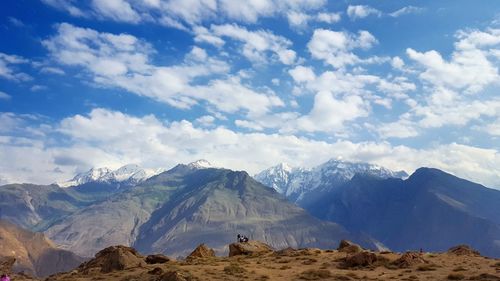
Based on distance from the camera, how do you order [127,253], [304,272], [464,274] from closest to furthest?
[464,274]
[304,272]
[127,253]

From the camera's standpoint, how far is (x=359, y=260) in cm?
5031

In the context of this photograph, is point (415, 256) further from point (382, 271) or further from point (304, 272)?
point (304, 272)

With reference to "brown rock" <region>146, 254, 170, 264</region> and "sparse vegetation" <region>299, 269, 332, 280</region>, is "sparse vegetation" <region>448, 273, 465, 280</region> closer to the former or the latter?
"sparse vegetation" <region>299, 269, 332, 280</region>

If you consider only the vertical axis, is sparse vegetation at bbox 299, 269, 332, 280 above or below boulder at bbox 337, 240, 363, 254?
below

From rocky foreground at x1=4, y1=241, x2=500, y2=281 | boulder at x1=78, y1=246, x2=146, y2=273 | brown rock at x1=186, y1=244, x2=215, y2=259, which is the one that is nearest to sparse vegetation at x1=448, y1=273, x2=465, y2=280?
rocky foreground at x1=4, y1=241, x2=500, y2=281

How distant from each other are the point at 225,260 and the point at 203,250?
9539mm

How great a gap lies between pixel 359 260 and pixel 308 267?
5235 mm

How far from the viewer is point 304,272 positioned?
45688 millimetres

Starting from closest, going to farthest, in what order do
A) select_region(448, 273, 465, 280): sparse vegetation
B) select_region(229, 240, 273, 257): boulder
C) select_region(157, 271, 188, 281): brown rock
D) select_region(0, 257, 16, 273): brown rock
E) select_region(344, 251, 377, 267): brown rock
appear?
select_region(157, 271, 188, 281): brown rock, select_region(448, 273, 465, 280): sparse vegetation, select_region(344, 251, 377, 267): brown rock, select_region(0, 257, 16, 273): brown rock, select_region(229, 240, 273, 257): boulder

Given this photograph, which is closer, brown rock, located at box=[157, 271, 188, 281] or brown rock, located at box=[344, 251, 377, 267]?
brown rock, located at box=[157, 271, 188, 281]

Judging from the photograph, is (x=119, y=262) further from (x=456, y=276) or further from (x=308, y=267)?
(x=456, y=276)

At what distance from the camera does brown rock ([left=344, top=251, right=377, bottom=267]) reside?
164 ft

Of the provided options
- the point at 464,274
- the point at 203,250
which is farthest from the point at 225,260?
the point at 464,274

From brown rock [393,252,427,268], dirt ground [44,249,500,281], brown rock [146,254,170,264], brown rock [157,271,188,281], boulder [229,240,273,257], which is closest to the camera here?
brown rock [157,271,188,281]
